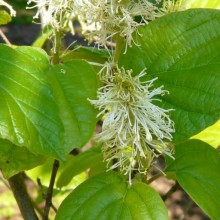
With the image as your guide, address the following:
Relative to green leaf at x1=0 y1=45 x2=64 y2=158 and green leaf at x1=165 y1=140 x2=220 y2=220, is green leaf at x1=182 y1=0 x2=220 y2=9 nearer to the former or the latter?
green leaf at x1=165 y1=140 x2=220 y2=220

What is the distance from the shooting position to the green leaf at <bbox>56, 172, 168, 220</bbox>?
65cm

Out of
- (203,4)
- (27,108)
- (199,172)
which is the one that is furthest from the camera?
(203,4)

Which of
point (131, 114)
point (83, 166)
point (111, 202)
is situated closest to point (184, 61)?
point (131, 114)

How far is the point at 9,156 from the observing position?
67cm

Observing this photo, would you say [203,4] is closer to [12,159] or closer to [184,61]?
[184,61]

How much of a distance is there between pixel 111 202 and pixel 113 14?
231mm

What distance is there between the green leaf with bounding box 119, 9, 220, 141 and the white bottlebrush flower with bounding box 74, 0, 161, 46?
25 mm

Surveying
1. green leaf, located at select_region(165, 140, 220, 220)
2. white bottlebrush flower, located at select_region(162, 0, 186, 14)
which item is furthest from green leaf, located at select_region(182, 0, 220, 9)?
green leaf, located at select_region(165, 140, 220, 220)

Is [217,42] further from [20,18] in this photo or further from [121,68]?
[20,18]

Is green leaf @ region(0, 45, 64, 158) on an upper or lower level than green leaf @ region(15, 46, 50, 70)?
lower

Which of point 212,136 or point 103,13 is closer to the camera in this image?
point 103,13

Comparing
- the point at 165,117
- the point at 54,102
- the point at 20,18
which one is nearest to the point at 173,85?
the point at 165,117

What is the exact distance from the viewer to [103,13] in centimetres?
66

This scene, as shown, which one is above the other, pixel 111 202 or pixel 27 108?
pixel 27 108
